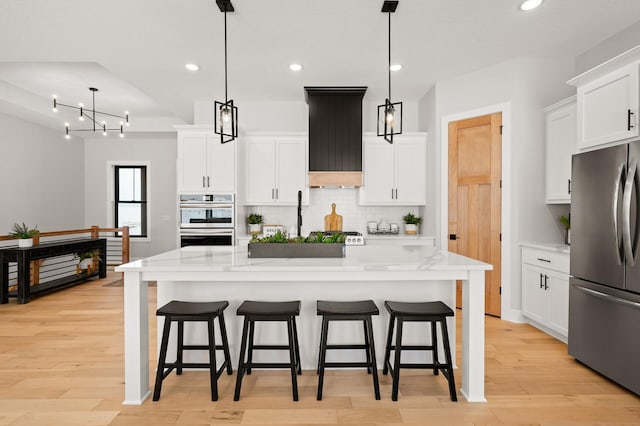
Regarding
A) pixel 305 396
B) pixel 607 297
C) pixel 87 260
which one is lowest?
pixel 305 396

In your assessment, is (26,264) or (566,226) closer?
(566,226)

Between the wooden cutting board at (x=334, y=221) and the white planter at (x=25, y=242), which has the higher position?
the wooden cutting board at (x=334, y=221)

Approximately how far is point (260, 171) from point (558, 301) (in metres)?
4.01

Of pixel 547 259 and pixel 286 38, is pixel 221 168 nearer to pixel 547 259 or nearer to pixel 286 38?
pixel 286 38

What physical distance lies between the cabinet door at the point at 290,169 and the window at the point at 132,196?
4.36 metres

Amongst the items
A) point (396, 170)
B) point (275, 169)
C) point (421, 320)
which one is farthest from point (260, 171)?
point (421, 320)

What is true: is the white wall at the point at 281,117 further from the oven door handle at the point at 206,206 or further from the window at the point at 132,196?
the window at the point at 132,196

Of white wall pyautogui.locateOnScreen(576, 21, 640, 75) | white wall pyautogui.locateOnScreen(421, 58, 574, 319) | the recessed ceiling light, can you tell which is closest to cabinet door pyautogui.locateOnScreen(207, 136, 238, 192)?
white wall pyautogui.locateOnScreen(421, 58, 574, 319)

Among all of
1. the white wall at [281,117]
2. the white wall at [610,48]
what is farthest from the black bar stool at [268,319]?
the white wall at [610,48]

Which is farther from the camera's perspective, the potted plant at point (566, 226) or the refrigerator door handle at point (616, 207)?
the potted plant at point (566, 226)

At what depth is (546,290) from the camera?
142 inches

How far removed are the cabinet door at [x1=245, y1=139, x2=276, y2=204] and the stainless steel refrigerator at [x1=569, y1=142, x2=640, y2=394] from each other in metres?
3.75

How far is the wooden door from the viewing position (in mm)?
4297

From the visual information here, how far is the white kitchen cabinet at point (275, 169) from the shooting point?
5430 millimetres
